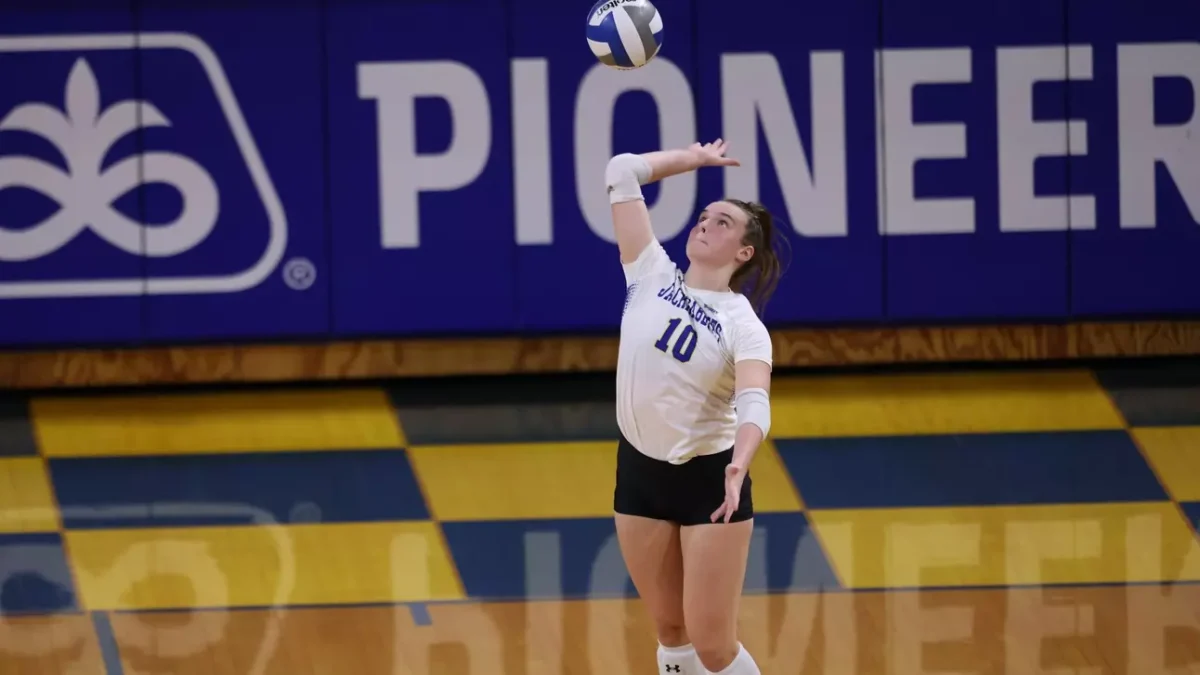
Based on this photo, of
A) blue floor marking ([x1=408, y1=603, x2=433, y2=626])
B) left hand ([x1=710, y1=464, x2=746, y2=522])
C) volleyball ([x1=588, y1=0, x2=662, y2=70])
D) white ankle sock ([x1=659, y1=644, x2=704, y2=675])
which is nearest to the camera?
left hand ([x1=710, y1=464, x2=746, y2=522])

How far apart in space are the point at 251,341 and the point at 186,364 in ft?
1.40

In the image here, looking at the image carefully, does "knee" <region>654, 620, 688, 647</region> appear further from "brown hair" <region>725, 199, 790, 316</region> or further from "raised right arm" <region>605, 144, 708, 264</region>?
"raised right arm" <region>605, 144, 708, 264</region>

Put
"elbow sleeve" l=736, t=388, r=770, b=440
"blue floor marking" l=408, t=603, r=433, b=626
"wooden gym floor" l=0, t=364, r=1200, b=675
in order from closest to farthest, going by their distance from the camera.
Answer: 1. "elbow sleeve" l=736, t=388, r=770, b=440
2. "wooden gym floor" l=0, t=364, r=1200, b=675
3. "blue floor marking" l=408, t=603, r=433, b=626

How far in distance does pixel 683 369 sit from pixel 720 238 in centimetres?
43

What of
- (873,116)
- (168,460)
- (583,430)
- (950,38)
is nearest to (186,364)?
(168,460)

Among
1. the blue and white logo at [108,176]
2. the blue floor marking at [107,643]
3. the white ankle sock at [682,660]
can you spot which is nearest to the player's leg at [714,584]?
the white ankle sock at [682,660]

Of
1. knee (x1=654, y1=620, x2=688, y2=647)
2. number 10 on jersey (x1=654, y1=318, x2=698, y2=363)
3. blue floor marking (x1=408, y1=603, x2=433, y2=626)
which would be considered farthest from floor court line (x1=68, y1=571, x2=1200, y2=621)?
number 10 on jersey (x1=654, y1=318, x2=698, y2=363)

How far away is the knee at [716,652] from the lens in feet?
15.5

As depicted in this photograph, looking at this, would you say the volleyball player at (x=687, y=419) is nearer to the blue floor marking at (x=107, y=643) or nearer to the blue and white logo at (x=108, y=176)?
the blue floor marking at (x=107, y=643)

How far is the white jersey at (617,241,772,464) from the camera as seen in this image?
472cm

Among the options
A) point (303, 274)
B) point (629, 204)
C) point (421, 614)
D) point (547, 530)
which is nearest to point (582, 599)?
point (421, 614)

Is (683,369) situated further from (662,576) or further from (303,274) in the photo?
(303,274)

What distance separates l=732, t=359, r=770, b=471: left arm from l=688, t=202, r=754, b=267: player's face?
386mm

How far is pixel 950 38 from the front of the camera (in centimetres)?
968
